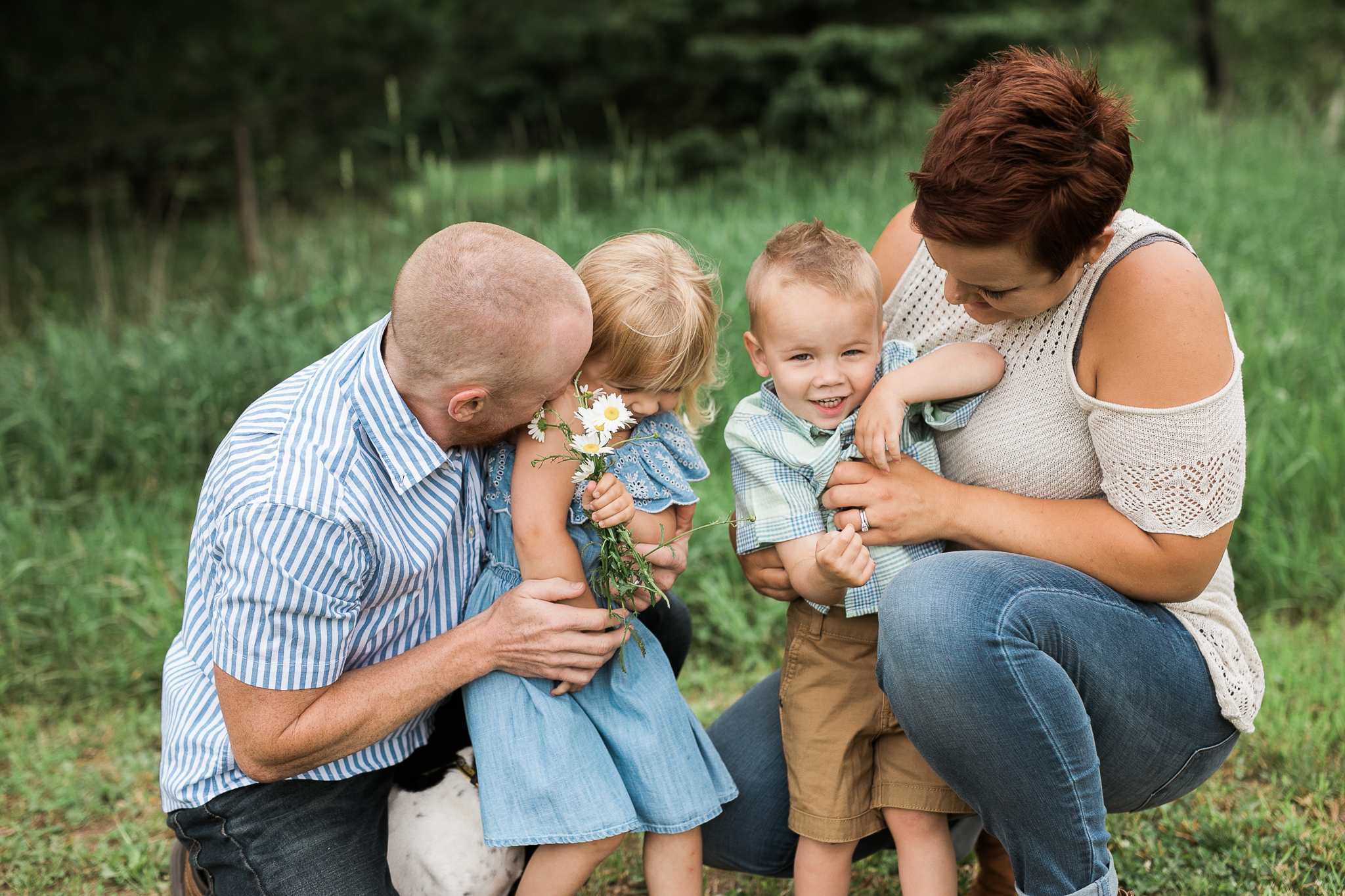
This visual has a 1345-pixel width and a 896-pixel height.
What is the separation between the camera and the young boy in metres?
1.87

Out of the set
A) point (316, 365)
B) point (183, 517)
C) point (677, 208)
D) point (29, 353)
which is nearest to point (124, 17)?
point (29, 353)

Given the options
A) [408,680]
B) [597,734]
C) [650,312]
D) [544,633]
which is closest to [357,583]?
[408,680]

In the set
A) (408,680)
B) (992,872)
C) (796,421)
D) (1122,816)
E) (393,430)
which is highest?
(393,430)

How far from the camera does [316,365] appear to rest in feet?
6.09

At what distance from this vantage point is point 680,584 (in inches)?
140

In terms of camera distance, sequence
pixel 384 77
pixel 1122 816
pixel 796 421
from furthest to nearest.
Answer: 1. pixel 384 77
2. pixel 1122 816
3. pixel 796 421

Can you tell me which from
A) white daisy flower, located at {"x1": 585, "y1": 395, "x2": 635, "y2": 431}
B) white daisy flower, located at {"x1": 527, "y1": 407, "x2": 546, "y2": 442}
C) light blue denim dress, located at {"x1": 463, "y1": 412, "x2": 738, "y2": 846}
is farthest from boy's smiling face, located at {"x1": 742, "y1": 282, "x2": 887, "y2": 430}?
white daisy flower, located at {"x1": 527, "y1": 407, "x2": 546, "y2": 442}

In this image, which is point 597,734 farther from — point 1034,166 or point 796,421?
point 1034,166

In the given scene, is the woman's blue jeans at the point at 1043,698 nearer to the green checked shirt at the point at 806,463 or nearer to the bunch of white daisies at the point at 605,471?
the green checked shirt at the point at 806,463

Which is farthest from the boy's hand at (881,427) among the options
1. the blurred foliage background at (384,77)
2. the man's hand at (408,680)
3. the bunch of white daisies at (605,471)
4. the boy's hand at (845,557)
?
the blurred foliage background at (384,77)

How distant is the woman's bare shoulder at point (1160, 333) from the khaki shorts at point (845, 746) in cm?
65

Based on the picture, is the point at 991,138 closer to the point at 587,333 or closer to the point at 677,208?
the point at 587,333

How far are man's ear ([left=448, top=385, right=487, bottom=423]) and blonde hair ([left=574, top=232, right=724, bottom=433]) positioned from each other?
0.27 metres

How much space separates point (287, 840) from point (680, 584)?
1924 mm
